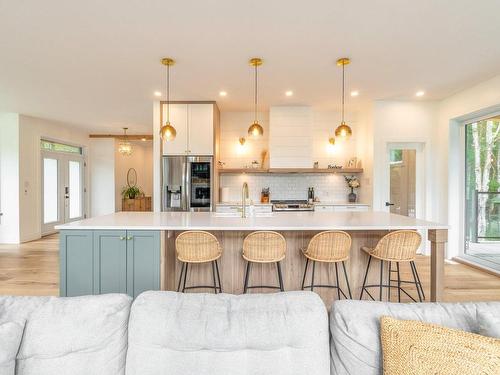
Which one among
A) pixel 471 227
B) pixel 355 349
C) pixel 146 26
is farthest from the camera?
pixel 471 227

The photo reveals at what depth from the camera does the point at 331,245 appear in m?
2.49

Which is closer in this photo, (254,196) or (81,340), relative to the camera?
(81,340)

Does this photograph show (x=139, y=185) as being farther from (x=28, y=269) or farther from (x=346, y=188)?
(x=346, y=188)

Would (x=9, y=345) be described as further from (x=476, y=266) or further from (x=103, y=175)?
(x=103, y=175)

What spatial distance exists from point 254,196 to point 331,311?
4425 mm

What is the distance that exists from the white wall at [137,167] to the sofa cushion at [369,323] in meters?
8.37

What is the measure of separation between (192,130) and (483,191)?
15.5ft

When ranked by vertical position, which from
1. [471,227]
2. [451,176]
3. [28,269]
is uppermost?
[451,176]

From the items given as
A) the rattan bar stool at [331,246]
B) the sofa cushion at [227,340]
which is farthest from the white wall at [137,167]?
the sofa cushion at [227,340]

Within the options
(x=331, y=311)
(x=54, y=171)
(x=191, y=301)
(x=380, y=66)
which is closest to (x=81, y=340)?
(x=191, y=301)

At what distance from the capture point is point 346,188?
5621 mm

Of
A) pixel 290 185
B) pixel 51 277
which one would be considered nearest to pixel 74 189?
pixel 51 277

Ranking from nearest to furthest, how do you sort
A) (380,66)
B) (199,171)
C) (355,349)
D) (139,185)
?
(355,349), (380,66), (199,171), (139,185)

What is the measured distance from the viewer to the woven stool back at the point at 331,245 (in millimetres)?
2488
